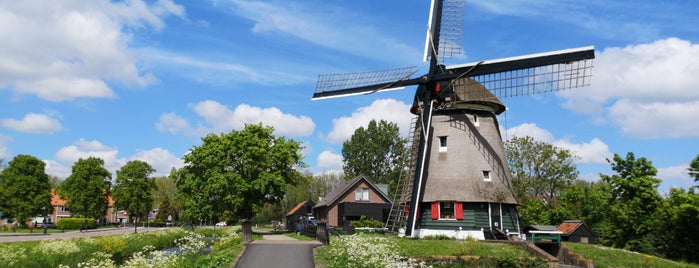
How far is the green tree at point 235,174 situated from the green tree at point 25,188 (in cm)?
3063

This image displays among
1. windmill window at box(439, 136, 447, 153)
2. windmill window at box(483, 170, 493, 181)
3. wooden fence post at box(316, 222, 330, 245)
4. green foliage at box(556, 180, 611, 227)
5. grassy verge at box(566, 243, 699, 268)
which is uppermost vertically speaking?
windmill window at box(439, 136, 447, 153)

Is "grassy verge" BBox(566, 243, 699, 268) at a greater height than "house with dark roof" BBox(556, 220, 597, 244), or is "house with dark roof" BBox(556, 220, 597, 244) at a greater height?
"house with dark roof" BBox(556, 220, 597, 244)

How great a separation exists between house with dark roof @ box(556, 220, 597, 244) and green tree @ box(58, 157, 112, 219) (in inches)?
2588

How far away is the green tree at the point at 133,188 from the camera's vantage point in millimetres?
84562

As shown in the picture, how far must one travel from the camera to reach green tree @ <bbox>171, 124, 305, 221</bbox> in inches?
1747

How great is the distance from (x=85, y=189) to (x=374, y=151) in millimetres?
43374

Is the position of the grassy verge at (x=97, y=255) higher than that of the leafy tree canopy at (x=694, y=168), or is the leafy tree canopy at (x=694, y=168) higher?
the leafy tree canopy at (x=694, y=168)

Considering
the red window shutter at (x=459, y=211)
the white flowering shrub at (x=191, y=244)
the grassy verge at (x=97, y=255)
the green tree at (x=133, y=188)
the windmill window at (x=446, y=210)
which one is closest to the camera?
the grassy verge at (x=97, y=255)

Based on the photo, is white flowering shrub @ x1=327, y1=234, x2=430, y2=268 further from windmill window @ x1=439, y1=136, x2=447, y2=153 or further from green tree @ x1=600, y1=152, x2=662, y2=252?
green tree @ x1=600, y1=152, x2=662, y2=252

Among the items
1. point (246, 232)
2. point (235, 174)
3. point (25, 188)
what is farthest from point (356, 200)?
point (25, 188)

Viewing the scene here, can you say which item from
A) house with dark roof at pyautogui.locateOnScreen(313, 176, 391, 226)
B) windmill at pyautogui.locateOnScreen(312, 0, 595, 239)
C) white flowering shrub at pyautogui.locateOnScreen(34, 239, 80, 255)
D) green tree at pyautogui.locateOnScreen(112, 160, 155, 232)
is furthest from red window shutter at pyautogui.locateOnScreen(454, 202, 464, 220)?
green tree at pyautogui.locateOnScreen(112, 160, 155, 232)

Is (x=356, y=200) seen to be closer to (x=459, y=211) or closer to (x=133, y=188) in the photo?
(x=459, y=211)

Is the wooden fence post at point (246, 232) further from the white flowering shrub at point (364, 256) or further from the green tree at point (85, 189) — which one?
the green tree at point (85, 189)

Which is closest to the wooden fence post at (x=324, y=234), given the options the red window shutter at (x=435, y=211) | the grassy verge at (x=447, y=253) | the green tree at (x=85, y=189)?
the grassy verge at (x=447, y=253)
